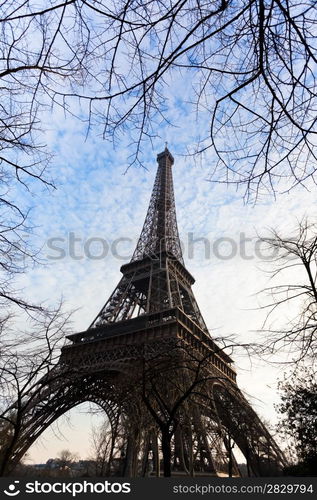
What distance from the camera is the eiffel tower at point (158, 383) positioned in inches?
497

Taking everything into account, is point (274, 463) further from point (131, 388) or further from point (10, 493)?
point (10, 493)

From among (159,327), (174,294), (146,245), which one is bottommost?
(159,327)

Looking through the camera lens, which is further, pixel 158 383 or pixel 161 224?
pixel 161 224

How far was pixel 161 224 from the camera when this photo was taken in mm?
48062

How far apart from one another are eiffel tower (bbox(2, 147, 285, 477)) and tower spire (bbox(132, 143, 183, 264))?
16 centimetres

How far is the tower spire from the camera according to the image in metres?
43.0

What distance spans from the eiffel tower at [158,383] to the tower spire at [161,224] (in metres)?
0.16

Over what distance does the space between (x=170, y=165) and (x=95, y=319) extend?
34174 millimetres

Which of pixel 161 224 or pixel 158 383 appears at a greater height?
pixel 161 224

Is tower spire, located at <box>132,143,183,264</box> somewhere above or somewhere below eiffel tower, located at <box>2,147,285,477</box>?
above

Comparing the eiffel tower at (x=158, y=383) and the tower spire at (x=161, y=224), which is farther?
the tower spire at (x=161, y=224)

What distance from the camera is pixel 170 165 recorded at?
59.9 meters

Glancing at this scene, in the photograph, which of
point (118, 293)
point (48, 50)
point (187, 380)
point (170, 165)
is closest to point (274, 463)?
point (187, 380)

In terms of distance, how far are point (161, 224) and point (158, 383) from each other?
36.8m
